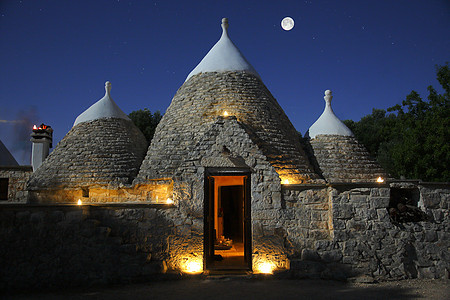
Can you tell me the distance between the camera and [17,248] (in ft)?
17.8

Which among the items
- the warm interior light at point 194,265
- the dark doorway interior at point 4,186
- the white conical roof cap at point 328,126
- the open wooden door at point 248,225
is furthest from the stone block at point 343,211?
the dark doorway interior at point 4,186

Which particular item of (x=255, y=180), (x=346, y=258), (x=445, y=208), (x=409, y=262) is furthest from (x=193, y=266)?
(x=445, y=208)

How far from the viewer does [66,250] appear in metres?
5.54

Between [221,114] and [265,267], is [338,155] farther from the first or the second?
[265,267]

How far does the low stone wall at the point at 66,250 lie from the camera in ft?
17.7

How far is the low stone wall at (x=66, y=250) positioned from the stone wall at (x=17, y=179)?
931cm

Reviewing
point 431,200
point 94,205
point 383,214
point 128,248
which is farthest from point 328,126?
point 94,205

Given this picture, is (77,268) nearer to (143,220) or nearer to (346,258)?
(143,220)

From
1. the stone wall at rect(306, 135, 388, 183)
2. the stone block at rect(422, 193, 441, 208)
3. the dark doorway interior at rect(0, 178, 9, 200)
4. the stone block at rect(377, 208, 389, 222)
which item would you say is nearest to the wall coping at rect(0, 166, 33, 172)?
the dark doorway interior at rect(0, 178, 9, 200)

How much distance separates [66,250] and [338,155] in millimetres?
7632

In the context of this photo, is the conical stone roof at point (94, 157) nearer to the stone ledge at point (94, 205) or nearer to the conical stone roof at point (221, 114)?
the conical stone roof at point (221, 114)

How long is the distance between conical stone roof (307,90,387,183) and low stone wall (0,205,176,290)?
225 inches

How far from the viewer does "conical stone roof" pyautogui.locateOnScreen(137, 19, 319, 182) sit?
7889 mm

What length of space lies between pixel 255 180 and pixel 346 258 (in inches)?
85.8
